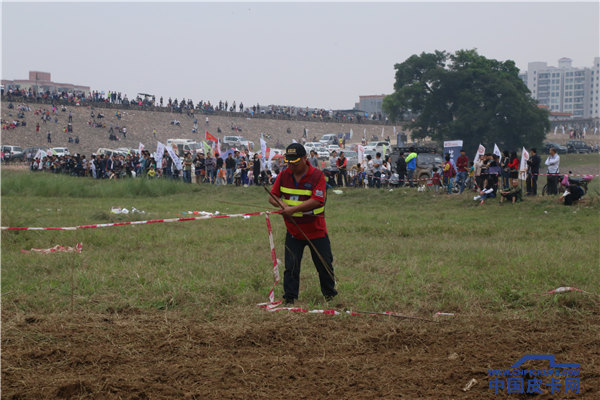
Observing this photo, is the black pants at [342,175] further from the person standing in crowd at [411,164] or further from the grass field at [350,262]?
the grass field at [350,262]

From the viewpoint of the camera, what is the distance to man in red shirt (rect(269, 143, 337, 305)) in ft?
20.5

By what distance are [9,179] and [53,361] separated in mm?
21092

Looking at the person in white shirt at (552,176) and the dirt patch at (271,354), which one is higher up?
the person in white shirt at (552,176)

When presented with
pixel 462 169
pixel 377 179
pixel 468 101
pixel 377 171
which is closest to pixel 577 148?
pixel 468 101

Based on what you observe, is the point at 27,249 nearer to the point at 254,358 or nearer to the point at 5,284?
the point at 5,284

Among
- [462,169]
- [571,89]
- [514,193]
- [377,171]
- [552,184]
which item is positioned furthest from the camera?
[571,89]

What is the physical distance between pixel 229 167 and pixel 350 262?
1930cm

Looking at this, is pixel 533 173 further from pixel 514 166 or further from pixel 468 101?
pixel 468 101

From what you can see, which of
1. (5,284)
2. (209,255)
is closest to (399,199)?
(209,255)

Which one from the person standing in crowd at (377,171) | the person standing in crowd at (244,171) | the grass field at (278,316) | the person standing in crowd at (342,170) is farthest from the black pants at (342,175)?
the grass field at (278,316)

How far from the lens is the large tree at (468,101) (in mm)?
51469

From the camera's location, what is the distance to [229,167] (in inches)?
1085

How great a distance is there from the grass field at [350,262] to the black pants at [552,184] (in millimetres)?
1899

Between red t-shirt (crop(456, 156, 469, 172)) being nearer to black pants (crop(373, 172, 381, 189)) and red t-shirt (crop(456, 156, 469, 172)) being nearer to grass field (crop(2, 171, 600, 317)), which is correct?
grass field (crop(2, 171, 600, 317))
